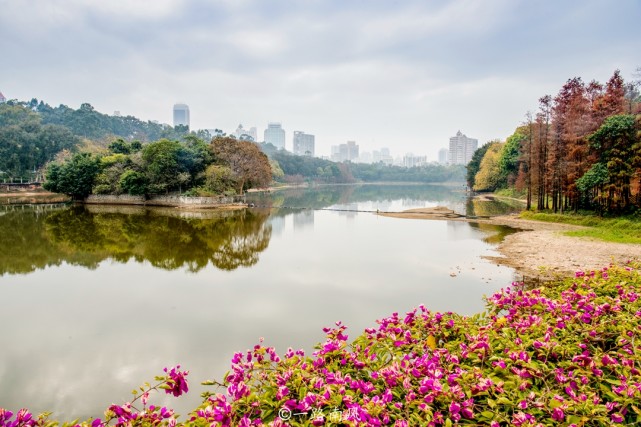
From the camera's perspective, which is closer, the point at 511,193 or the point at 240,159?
the point at 240,159

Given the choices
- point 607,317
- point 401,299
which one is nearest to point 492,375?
point 607,317

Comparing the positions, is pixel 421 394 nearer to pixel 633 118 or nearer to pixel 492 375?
pixel 492 375

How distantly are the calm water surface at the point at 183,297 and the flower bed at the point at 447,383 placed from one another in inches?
110

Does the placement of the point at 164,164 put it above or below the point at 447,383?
above

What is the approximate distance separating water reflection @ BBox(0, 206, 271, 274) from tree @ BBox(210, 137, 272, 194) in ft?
55.4

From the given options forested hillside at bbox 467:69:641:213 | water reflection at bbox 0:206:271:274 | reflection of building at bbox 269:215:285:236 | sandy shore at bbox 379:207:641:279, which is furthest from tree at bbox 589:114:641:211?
water reflection at bbox 0:206:271:274

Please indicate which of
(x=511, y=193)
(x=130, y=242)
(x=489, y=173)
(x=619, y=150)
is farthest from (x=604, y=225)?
(x=489, y=173)

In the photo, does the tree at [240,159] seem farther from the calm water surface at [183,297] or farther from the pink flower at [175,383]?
the pink flower at [175,383]

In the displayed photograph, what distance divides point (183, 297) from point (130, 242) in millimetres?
10311

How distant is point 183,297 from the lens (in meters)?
9.67

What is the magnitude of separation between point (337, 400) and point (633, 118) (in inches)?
943

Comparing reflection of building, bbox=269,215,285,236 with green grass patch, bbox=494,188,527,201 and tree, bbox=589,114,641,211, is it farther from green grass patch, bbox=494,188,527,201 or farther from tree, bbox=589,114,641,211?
green grass patch, bbox=494,188,527,201

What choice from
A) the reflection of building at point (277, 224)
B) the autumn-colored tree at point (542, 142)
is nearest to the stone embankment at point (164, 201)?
the reflection of building at point (277, 224)

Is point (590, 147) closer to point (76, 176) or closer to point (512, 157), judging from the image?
point (512, 157)
